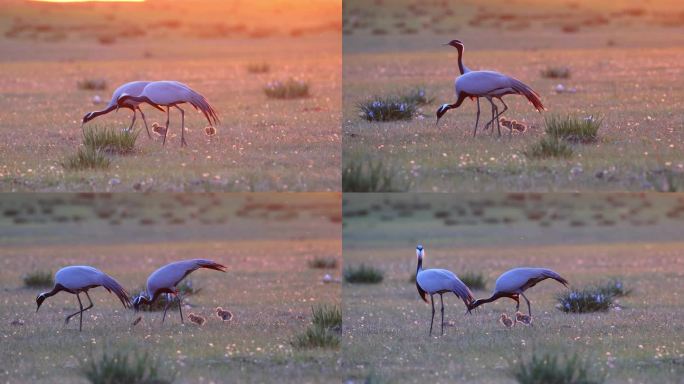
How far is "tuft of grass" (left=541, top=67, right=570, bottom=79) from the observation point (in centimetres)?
1333

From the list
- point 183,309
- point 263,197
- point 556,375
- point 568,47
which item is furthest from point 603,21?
point 556,375

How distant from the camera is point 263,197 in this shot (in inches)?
837

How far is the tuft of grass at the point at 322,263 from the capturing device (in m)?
14.1

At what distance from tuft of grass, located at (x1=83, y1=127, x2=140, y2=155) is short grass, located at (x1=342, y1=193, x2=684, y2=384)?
213cm

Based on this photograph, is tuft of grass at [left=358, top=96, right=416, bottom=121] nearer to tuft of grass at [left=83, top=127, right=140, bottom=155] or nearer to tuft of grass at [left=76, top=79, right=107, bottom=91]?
tuft of grass at [left=83, top=127, right=140, bottom=155]

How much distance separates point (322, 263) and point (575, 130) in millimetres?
Answer: 5378

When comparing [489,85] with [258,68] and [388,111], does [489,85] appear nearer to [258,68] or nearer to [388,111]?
[388,111]

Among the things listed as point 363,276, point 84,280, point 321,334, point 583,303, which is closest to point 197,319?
point 84,280

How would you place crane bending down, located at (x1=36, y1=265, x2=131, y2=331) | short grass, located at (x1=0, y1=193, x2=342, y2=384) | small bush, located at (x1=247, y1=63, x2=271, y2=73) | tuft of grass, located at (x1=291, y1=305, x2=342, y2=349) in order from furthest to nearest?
small bush, located at (x1=247, y1=63, x2=271, y2=73)
crane bending down, located at (x1=36, y1=265, x2=131, y2=331)
tuft of grass, located at (x1=291, y1=305, x2=342, y2=349)
short grass, located at (x1=0, y1=193, x2=342, y2=384)

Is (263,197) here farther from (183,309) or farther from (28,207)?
(183,309)

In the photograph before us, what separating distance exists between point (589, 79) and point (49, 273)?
19.4ft

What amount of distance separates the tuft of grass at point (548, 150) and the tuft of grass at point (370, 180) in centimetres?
98

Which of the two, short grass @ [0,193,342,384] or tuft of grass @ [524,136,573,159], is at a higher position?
tuft of grass @ [524,136,573,159]

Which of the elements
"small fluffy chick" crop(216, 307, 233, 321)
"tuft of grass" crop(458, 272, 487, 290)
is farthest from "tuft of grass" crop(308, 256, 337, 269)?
"small fluffy chick" crop(216, 307, 233, 321)
